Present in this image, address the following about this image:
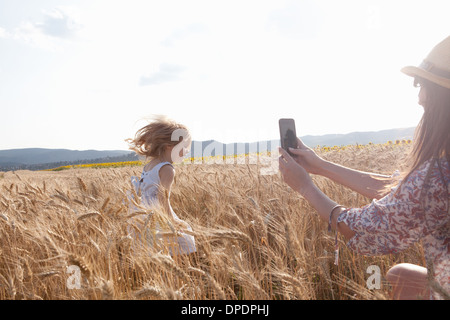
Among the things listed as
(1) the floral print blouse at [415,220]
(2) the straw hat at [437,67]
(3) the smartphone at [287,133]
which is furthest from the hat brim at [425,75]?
(3) the smartphone at [287,133]

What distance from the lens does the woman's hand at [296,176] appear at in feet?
4.96

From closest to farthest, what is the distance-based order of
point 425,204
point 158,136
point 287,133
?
point 425,204
point 287,133
point 158,136

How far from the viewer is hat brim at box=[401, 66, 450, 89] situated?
1.08 m

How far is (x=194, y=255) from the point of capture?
2328 millimetres

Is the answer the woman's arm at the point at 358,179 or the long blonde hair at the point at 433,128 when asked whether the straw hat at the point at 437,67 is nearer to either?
the long blonde hair at the point at 433,128

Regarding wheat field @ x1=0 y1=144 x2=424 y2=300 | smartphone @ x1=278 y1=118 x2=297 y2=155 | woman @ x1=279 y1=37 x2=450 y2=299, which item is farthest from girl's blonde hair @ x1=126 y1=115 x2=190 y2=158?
woman @ x1=279 y1=37 x2=450 y2=299

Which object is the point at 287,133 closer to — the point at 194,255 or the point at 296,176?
the point at 296,176

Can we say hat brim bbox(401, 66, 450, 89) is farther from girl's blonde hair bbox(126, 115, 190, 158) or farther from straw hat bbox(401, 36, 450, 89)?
girl's blonde hair bbox(126, 115, 190, 158)

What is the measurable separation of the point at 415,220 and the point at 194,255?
61.3 inches

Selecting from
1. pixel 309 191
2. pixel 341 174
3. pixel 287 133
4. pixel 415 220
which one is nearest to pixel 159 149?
pixel 287 133
